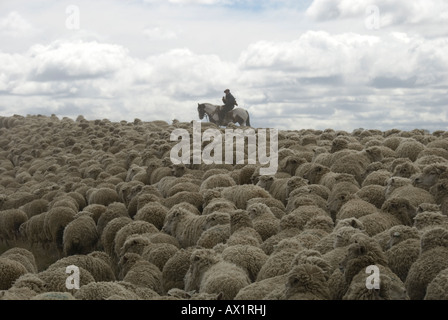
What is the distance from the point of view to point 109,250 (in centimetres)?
1414

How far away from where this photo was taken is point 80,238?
14.9 metres

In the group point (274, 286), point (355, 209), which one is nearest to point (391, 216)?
point (355, 209)

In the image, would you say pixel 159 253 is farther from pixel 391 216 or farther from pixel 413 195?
pixel 413 195

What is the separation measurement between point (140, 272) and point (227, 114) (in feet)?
93.2

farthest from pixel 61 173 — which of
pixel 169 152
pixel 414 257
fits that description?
pixel 414 257

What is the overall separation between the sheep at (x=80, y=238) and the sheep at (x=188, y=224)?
2.43 m

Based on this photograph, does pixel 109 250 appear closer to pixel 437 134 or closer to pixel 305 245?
pixel 305 245

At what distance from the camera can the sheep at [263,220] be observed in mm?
11711

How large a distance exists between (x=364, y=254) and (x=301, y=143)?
15.1 meters

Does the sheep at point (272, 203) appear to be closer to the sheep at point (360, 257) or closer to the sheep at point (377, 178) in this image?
the sheep at point (377, 178)
